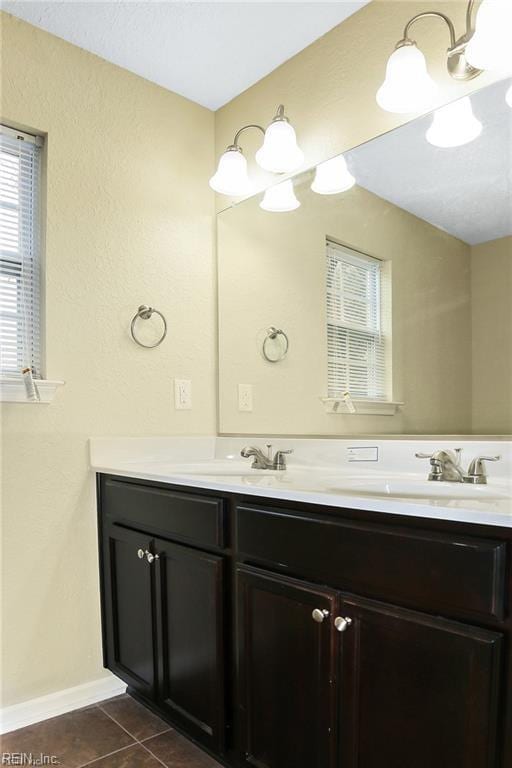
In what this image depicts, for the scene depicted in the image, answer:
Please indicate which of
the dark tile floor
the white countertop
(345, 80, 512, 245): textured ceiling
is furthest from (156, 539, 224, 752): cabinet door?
(345, 80, 512, 245): textured ceiling

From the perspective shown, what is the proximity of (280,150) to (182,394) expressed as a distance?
1021mm

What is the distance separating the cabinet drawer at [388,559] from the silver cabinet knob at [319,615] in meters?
0.07

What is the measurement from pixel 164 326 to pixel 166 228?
0.41 meters

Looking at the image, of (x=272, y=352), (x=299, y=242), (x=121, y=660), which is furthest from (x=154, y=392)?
(x=121, y=660)

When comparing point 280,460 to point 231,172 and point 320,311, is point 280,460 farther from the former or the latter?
point 231,172

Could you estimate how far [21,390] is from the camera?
1779mm

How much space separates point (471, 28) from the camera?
1448 mm

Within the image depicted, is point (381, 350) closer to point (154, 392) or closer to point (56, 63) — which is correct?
point (154, 392)

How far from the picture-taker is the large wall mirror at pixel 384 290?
4.79 feet

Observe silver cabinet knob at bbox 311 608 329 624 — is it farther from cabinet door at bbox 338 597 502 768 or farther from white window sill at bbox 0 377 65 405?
white window sill at bbox 0 377 65 405

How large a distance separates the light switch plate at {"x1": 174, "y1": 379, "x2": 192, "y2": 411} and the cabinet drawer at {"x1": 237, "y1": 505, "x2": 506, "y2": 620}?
959mm

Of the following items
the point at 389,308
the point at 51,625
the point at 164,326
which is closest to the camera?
the point at 389,308

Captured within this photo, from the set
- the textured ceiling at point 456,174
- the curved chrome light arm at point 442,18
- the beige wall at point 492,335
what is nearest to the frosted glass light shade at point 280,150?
the textured ceiling at point 456,174

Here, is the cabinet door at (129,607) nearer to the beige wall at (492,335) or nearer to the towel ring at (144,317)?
the towel ring at (144,317)
